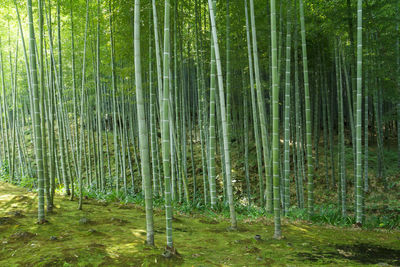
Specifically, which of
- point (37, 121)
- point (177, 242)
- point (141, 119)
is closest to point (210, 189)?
point (177, 242)

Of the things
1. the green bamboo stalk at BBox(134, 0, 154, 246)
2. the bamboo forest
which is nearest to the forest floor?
the bamboo forest

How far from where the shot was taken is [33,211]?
3.78 m

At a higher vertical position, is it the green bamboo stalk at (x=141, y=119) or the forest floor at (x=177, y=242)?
the green bamboo stalk at (x=141, y=119)

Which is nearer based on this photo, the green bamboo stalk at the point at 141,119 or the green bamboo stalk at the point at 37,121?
the green bamboo stalk at the point at 141,119

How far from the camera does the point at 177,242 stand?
3039 millimetres

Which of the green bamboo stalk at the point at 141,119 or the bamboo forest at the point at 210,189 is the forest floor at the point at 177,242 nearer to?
the bamboo forest at the point at 210,189

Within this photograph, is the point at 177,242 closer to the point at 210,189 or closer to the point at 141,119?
the point at 141,119

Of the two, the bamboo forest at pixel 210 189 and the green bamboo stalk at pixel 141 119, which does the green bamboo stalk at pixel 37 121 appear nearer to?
the bamboo forest at pixel 210 189

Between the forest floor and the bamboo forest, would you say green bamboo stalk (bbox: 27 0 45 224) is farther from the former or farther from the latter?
the forest floor

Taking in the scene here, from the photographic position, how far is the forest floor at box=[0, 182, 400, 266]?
241 centimetres

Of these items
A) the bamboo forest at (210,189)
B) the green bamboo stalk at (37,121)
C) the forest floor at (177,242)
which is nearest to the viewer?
the forest floor at (177,242)

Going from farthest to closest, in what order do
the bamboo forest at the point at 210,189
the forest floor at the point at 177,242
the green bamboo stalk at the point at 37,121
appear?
the green bamboo stalk at the point at 37,121 < the bamboo forest at the point at 210,189 < the forest floor at the point at 177,242

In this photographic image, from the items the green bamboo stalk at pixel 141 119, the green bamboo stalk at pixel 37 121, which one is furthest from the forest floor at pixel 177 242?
the green bamboo stalk at pixel 141 119

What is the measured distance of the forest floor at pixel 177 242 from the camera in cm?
241
